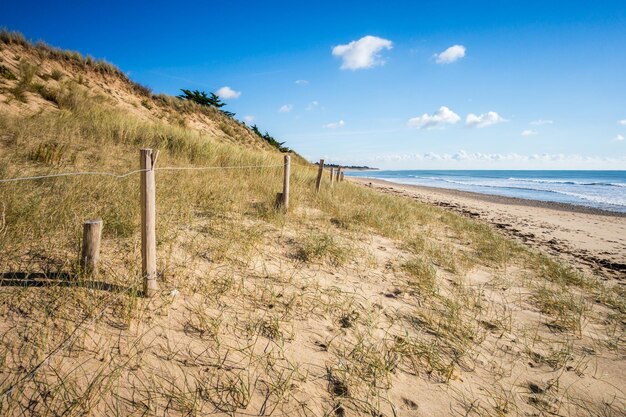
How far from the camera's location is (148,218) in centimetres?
236

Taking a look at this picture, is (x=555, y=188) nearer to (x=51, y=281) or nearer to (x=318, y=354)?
(x=318, y=354)

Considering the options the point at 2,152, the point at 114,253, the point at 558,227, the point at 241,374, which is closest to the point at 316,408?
the point at 241,374

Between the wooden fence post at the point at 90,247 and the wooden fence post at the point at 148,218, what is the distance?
0.34 metres

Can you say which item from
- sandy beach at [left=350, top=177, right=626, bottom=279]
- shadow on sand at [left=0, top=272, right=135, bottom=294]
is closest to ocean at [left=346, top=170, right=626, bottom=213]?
sandy beach at [left=350, top=177, right=626, bottom=279]

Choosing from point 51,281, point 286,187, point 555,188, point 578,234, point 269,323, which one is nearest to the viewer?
point 51,281

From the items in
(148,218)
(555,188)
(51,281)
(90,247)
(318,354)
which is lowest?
(318,354)

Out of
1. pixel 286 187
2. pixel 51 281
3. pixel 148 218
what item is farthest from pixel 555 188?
pixel 51 281

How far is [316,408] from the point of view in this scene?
1.74 metres

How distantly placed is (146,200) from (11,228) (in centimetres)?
177

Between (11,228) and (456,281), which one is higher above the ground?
(11,228)

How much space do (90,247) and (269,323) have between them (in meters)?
1.65

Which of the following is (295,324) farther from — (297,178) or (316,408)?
(297,178)

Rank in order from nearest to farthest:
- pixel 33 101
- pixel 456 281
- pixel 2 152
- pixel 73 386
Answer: pixel 73 386 → pixel 456 281 → pixel 2 152 → pixel 33 101

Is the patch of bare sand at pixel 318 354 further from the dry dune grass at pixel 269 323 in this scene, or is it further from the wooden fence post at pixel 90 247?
the wooden fence post at pixel 90 247
